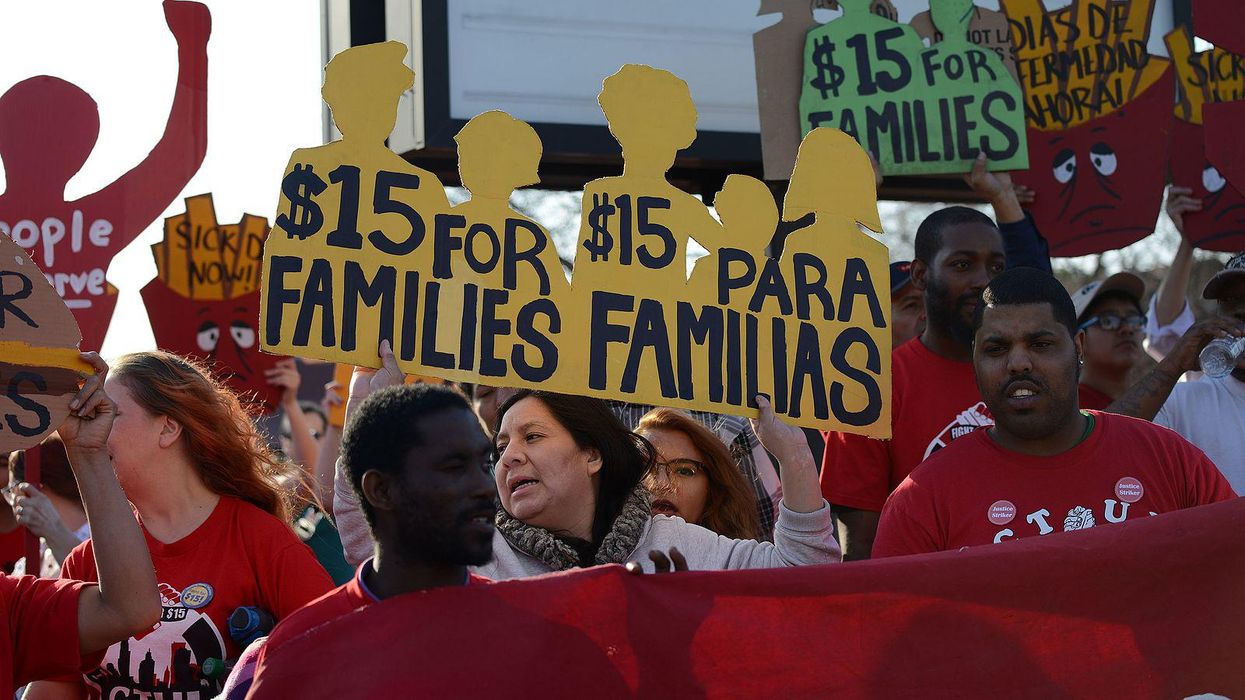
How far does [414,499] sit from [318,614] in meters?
0.25

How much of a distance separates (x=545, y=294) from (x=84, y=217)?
5.57ft

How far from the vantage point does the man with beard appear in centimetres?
399

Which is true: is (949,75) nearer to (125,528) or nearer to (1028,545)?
(1028,545)

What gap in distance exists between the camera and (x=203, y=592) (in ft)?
10.6

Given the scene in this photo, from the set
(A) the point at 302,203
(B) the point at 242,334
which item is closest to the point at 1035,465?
(A) the point at 302,203

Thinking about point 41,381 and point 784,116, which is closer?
point 41,381

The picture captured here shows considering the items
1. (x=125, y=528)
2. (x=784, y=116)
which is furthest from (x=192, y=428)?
(x=784, y=116)

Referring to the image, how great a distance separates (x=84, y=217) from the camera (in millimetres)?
4316

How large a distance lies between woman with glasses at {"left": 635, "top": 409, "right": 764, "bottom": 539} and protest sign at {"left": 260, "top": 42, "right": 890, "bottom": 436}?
2.48 ft

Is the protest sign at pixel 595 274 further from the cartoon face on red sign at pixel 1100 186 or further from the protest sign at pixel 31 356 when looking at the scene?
the cartoon face on red sign at pixel 1100 186

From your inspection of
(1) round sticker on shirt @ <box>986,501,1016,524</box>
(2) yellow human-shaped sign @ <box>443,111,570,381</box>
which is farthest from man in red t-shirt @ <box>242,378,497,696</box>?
(1) round sticker on shirt @ <box>986,501,1016,524</box>

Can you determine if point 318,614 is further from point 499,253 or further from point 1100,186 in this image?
point 1100,186

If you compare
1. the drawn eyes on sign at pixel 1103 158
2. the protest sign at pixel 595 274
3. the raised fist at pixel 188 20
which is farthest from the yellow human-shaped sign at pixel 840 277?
the raised fist at pixel 188 20

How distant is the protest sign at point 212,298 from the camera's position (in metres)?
6.19
